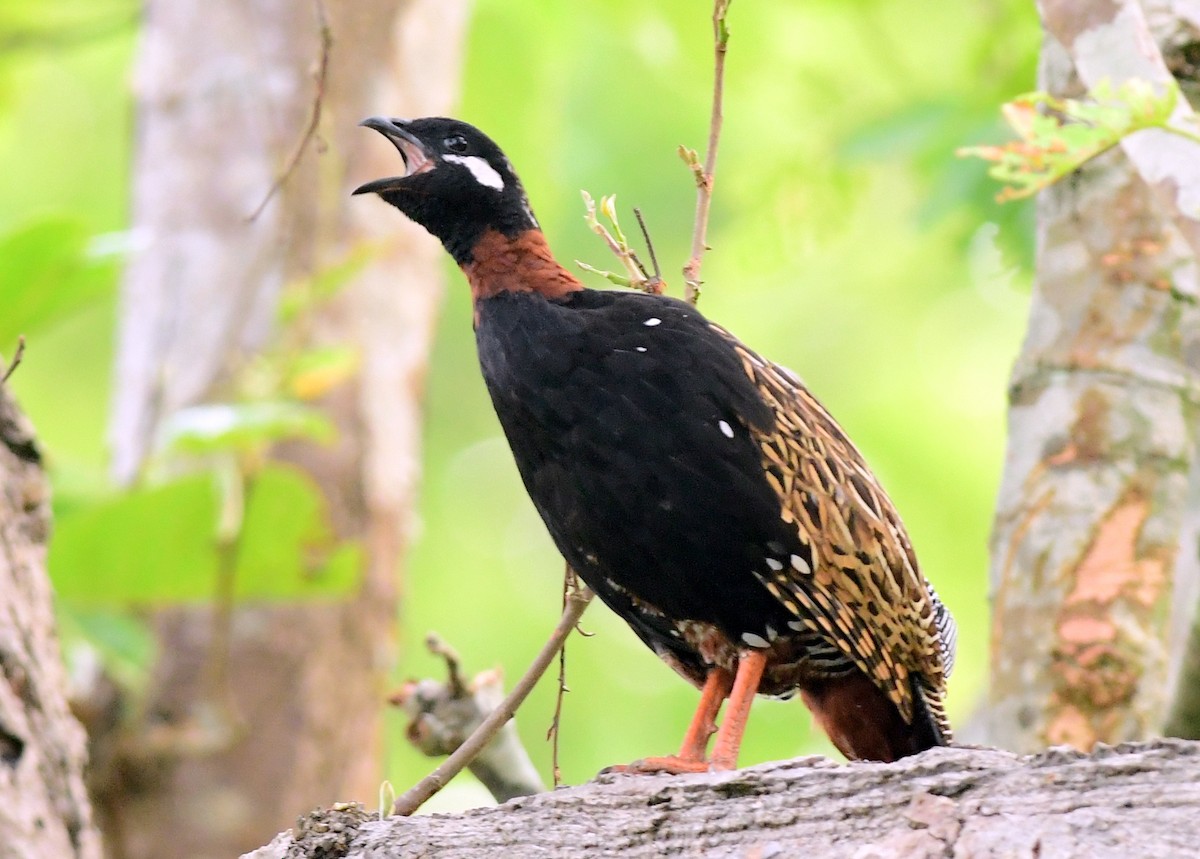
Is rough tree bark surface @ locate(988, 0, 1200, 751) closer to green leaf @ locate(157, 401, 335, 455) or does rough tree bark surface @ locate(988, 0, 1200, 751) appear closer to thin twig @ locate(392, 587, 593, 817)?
thin twig @ locate(392, 587, 593, 817)

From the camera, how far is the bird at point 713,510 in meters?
3.58

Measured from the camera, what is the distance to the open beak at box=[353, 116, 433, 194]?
4.16 meters

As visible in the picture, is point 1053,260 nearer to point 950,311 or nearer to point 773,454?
point 773,454

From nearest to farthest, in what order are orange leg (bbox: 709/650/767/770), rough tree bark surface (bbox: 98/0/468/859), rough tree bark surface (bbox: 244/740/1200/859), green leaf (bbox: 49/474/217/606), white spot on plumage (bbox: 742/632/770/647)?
rough tree bark surface (bbox: 244/740/1200/859) < orange leg (bbox: 709/650/767/770) < white spot on plumage (bbox: 742/632/770/647) < green leaf (bbox: 49/474/217/606) < rough tree bark surface (bbox: 98/0/468/859)

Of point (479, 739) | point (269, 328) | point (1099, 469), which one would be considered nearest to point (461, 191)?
point (479, 739)

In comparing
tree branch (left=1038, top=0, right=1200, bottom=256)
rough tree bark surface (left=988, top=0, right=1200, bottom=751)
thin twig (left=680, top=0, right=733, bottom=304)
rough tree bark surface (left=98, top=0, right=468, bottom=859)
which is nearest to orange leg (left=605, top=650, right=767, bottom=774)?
thin twig (left=680, top=0, right=733, bottom=304)

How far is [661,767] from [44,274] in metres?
2.52

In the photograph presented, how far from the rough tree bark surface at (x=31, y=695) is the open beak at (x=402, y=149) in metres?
1.14

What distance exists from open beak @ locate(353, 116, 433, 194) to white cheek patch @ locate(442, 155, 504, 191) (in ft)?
0.25

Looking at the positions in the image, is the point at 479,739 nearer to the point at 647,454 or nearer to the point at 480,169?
the point at 647,454

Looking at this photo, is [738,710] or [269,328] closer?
[738,710]

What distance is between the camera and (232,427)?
16.7 feet

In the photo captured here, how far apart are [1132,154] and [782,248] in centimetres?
340

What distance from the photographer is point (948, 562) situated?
10.4m
